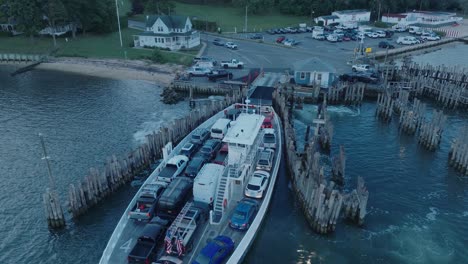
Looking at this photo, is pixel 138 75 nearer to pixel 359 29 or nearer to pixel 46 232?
pixel 46 232

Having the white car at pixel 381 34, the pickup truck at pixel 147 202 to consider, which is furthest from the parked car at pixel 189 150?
the white car at pixel 381 34

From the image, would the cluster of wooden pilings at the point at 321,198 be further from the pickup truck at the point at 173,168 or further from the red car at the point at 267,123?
the pickup truck at the point at 173,168

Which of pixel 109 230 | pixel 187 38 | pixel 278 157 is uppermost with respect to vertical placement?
pixel 187 38

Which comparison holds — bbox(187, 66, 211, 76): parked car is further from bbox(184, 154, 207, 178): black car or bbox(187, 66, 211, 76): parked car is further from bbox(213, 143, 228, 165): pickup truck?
bbox(184, 154, 207, 178): black car

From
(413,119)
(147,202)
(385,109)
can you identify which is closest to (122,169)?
(147,202)

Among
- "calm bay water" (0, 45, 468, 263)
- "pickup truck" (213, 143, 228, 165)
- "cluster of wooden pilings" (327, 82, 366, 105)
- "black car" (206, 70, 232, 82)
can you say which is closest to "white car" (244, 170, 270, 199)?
"calm bay water" (0, 45, 468, 263)

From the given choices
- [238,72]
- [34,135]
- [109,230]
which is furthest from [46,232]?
[238,72]

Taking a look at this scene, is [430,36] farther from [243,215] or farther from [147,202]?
[147,202]
